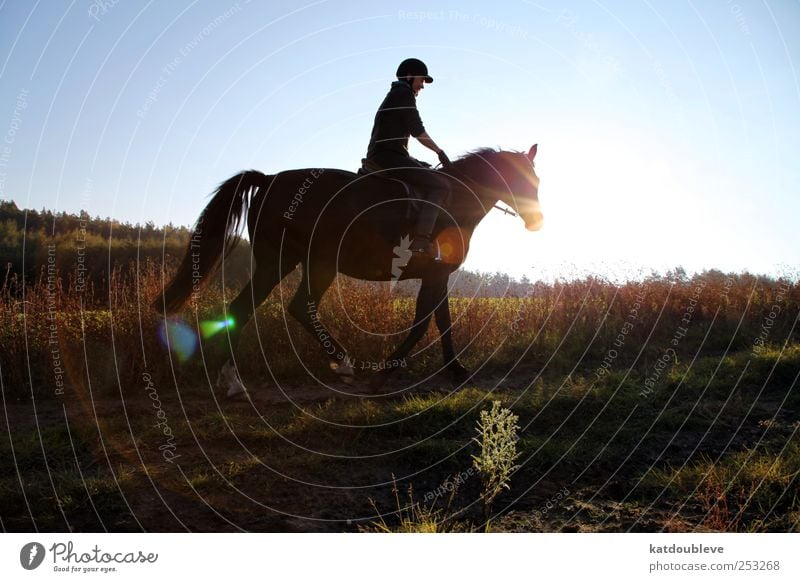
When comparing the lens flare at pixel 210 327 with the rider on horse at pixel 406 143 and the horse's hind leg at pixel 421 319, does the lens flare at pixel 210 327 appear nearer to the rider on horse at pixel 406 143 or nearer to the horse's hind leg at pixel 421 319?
the horse's hind leg at pixel 421 319

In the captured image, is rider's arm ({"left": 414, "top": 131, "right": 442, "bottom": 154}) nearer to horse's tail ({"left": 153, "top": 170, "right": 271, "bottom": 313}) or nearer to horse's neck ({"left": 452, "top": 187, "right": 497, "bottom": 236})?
horse's neck ({"left": 452, "top": 187, "right": 497, "bottom": 236})

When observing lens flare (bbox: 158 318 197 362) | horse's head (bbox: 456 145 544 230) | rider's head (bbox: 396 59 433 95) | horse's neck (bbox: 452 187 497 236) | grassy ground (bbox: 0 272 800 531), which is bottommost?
grassy ground (bbox: 0 272 800 531)

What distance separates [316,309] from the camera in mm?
7637

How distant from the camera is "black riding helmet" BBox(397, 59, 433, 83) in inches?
290

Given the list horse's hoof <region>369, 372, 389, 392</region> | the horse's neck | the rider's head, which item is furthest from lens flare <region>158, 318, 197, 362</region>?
the rider's head

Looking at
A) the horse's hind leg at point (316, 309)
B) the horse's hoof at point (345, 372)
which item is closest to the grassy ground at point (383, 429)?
the horse's hoof at point (345, 372)

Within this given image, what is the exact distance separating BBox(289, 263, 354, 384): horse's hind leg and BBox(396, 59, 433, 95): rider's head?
2511 mm

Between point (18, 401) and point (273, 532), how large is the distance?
4824 mm

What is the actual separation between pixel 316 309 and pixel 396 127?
2.47 m

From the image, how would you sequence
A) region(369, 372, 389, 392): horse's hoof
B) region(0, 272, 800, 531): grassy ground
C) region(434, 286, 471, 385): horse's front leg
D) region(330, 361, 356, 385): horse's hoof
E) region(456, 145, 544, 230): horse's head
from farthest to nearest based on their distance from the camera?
region(456, 145, 544, 230): horse's head, region(434, 286, 471, 385): horse's front leg, region(330, 361, 356, 385): horse's hoof, region(369, 372, 389, 392): horse's hoof, region(0, 272, 800, 531): grassy ground

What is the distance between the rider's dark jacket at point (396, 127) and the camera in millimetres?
7285
